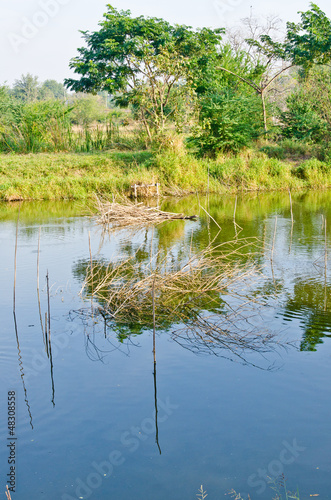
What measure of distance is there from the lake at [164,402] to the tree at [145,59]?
15.9 meters

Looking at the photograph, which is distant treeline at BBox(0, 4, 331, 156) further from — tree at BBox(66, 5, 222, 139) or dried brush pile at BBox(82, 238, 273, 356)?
dried brush pile at BBox(82, 238, 273, 356)

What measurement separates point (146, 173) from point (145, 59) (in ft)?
18.8

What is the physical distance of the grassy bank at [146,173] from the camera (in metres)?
19.7

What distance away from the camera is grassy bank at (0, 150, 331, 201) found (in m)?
19.7

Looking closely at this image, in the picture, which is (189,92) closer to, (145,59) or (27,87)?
(145,59)

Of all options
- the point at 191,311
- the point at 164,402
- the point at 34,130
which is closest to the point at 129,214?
the point at 191,311

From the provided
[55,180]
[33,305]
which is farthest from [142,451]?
[55,180]

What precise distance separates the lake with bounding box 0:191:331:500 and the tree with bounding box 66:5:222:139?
52.2ft

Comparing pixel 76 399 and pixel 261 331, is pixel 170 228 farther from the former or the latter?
pixel 76 399

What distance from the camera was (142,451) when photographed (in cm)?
405

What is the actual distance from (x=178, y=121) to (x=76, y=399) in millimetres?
18422

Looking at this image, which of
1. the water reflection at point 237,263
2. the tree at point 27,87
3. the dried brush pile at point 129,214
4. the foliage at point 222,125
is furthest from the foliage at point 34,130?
the tree at point 27,87

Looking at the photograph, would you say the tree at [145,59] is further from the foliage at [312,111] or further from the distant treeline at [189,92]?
the foliage at [312,111]

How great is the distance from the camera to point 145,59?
22062 millimetres
